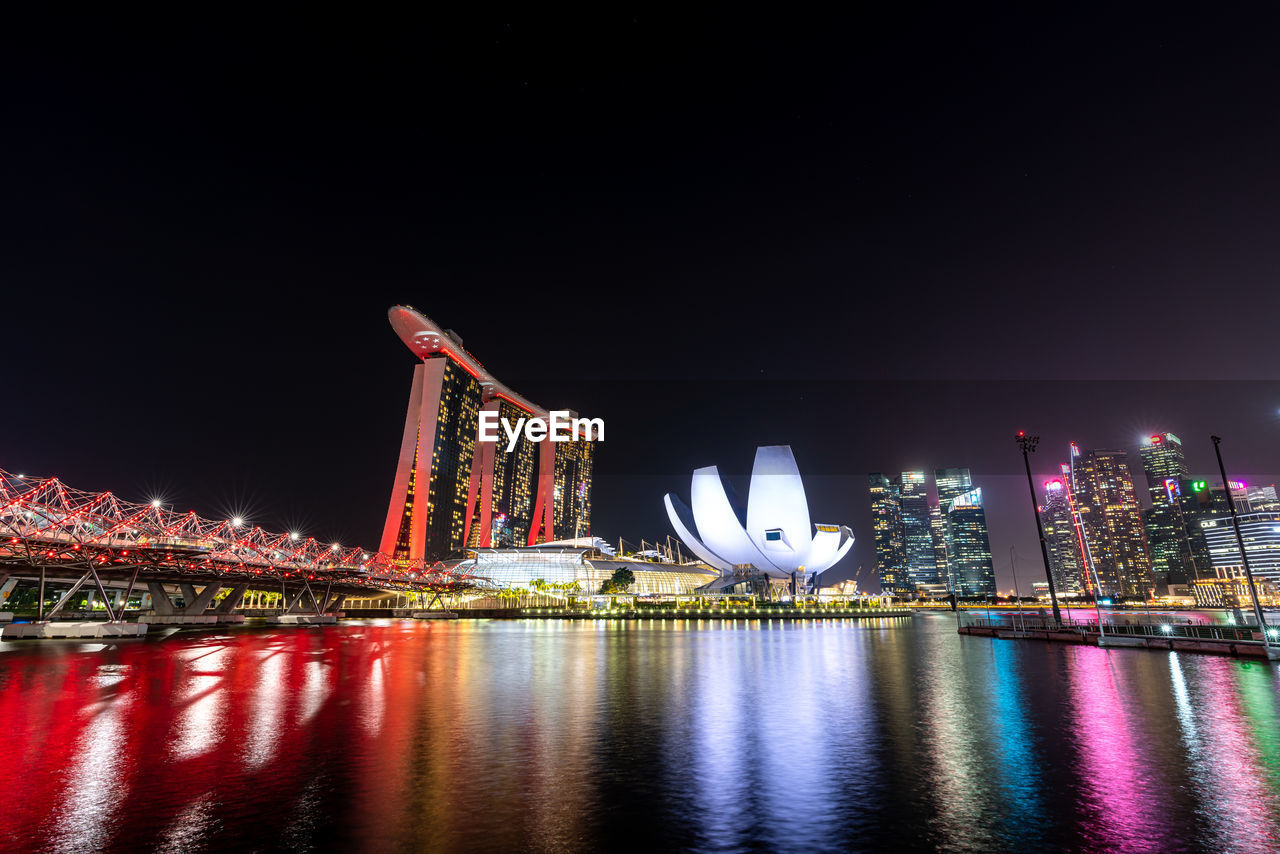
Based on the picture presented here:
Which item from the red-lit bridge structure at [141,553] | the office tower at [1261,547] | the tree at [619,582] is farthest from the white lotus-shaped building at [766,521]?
the office tower at [1261,547]

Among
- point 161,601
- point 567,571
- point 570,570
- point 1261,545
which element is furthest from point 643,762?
point 1261,545

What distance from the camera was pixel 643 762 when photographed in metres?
8.68

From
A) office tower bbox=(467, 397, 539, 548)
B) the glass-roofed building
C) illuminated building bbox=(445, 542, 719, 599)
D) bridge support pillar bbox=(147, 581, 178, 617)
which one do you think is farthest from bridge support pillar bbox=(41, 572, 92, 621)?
office tower bbox=(467, 397, 539, 548)

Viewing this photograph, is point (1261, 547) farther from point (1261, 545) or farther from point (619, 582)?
point (619, 582)

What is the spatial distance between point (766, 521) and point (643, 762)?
82922 millimetres

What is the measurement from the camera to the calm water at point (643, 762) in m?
6.03

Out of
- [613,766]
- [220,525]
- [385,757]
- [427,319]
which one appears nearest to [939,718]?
[613,766]

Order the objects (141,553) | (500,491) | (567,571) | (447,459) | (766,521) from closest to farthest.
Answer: (141,553) → (766,521) → (567,571) → (447,459) → (500,491)

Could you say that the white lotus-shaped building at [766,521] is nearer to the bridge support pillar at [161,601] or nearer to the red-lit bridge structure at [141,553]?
the red-lit bridge structure at [141,553]

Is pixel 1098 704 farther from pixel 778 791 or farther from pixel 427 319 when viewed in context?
pixel 427 319

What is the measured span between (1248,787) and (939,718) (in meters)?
4.91

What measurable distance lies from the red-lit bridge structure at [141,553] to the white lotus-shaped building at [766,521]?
42202mm

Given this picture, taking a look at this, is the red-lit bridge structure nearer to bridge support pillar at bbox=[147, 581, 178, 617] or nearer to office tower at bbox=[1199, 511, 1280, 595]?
bridge support pillar at bbox=[147, 581, 178, 617]

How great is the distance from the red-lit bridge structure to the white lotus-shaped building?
42.2m
